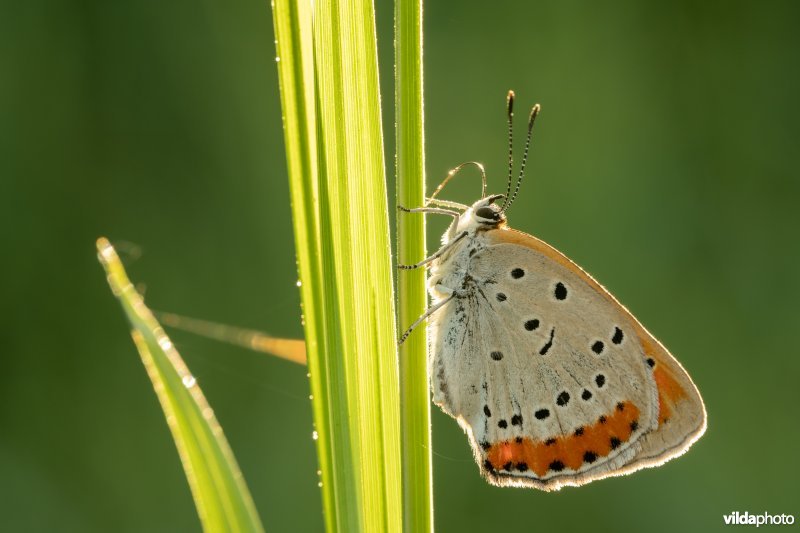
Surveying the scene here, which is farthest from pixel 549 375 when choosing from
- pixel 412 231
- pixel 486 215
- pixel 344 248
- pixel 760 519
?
pixel 760 519

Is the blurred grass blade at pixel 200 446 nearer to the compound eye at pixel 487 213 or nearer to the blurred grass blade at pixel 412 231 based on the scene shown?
the blurred grass blade at pixel 412 231

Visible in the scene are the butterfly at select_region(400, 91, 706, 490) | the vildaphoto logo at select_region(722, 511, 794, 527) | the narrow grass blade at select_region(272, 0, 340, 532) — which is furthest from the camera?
the vildaphoto logo at select_region(722, 511, 794, 527)

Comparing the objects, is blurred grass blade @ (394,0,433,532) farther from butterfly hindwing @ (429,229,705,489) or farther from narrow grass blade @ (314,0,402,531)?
butterfly hindwing @ (429,229,705,489)

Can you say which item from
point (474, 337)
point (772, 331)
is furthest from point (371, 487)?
point (772, 331)

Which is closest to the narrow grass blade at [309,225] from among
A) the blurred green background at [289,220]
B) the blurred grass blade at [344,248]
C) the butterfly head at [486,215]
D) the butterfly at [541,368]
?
the blurred grass blade at [344,248]

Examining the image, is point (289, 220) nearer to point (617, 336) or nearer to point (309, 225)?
point (617, 336)

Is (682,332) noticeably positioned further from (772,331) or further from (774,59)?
(774,59)

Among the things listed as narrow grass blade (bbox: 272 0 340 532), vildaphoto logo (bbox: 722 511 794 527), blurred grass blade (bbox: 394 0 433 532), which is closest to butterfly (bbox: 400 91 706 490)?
blurred grass blade (bbox: 394 0 433 532)
